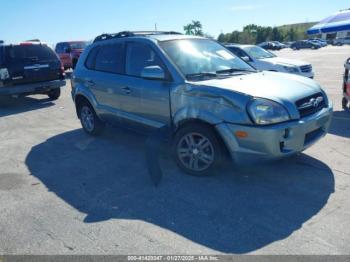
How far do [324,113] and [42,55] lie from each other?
8.85 meters

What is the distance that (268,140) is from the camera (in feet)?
12.6

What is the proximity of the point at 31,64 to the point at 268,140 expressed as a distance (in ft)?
28.2

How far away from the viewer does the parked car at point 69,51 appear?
20078 mm

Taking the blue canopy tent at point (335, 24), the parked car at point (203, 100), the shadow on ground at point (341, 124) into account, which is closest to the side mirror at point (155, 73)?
the parked car at point (203, 100)

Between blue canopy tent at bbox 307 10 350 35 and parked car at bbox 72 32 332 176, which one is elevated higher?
blue canopy tent at bbox 307 10 350 35

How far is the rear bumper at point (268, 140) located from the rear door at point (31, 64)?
7.94 meters

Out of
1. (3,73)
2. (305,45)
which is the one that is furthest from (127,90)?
(305,45)

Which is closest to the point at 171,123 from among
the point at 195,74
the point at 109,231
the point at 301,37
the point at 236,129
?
the point at 195,74

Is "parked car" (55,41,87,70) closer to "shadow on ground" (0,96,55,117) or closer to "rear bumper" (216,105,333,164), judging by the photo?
"shadow on ground" (0,96,55,117)

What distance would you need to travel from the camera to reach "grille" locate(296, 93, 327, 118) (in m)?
4.13

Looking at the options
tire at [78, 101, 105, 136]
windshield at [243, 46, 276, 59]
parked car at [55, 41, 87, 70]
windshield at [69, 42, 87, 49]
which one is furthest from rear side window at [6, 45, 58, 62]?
windshield at [69, 42, 87, 49]

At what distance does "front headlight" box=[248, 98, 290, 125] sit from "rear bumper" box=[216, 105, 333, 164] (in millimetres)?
73

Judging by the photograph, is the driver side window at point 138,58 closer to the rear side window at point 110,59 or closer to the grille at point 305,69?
the rear side window at point 110,59

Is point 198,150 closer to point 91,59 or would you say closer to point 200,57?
point 200,57
